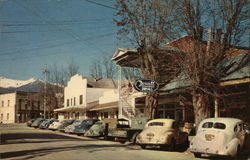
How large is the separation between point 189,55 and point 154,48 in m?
4.94

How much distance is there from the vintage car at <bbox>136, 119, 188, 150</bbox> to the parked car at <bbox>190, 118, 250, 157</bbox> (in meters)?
2.25

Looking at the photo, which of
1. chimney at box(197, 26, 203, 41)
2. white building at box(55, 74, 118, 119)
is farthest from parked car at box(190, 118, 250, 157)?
white building at box(55, 74, 118, 119)

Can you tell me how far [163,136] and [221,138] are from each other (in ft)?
11.9

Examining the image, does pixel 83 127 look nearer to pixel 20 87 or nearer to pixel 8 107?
pixel 8 107

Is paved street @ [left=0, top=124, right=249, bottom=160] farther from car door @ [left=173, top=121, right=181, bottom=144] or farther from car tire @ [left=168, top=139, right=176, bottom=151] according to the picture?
car door @ [left=173, top=121, right=181, bottom=144]

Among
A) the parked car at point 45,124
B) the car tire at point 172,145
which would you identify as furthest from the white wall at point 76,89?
the car tire at point 172,145

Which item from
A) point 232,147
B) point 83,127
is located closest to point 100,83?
point 83,127

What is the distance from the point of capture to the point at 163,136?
14578 millimetres

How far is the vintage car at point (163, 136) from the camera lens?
14.6 metres

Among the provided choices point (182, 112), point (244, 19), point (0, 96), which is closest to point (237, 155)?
point (244, 19)

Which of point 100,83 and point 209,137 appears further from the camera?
point 100,83

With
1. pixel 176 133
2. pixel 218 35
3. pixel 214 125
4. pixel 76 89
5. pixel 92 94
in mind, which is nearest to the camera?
pixel 214 125

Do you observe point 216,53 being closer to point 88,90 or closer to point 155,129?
point 155,129

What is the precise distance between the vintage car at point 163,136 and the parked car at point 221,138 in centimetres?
225
